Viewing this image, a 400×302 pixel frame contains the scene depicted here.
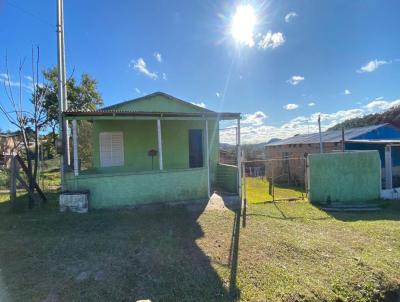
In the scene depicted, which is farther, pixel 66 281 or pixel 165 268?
pixel 165 268

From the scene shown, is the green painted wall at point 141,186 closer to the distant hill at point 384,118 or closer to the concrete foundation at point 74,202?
the concrete foundation at point 74,202

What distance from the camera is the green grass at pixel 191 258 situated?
3.72 meters

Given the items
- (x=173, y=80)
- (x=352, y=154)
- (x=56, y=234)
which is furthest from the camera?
(x=173, y=80)

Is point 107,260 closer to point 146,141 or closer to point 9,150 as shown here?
point 146,141

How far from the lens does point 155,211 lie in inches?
312

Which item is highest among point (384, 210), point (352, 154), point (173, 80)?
point (173, 80)

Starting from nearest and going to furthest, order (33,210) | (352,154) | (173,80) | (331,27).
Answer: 1. (33,210)
2. (352,154)
3. (331,27)
4. (173,80)

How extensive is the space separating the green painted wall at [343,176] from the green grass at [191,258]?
9.03 feet

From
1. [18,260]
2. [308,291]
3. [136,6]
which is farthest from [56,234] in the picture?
[136,6]

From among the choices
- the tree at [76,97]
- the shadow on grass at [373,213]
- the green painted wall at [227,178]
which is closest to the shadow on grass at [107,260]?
the green painted wall at [227,178]

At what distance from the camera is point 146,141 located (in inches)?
448

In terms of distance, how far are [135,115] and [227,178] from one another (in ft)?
17.1

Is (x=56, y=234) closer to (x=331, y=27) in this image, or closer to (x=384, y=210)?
(x=384, y=210)

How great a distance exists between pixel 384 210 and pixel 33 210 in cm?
1261
